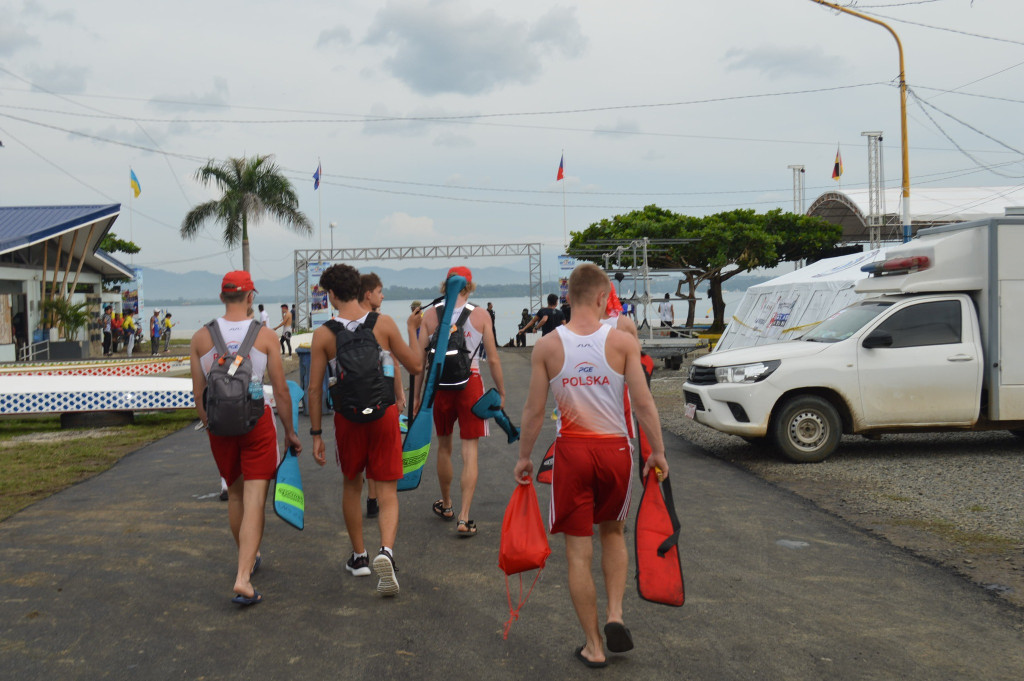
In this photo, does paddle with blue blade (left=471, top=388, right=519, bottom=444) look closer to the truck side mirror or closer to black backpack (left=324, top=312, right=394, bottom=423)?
black backpack (left=324, top=312, right=394, bottom=423)

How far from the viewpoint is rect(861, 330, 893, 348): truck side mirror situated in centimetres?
910

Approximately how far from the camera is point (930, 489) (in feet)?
25.9

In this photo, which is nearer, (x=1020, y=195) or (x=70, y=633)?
(x=70, y=633)

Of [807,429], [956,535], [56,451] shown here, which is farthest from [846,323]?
[56,451]

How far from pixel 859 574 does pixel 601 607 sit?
1.76 metres

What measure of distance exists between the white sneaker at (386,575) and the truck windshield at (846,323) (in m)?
6.46

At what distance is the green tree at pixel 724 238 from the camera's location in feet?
133

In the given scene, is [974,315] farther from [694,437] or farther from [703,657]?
[703,657]

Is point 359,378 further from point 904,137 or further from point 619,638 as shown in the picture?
point 904,137

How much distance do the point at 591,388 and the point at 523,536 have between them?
30.8 inches

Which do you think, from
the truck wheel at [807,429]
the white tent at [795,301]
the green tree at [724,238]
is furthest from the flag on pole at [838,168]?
the truck wheel at [807,429]

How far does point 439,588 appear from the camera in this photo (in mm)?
5113

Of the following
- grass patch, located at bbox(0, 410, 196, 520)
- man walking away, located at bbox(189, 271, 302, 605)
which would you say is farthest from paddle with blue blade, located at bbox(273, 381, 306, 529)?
grass patch, located at bbox(0, 410, 196, 520)

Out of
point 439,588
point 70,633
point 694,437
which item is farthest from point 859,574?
point 694,437
